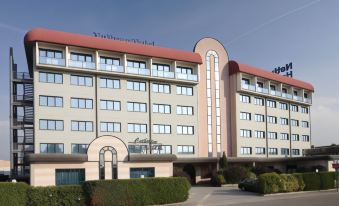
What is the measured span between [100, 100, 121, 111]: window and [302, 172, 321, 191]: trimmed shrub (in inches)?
977

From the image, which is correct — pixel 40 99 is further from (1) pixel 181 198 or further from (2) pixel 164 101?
(1) pixel 181 198

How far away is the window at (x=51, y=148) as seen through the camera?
4950 centimetres

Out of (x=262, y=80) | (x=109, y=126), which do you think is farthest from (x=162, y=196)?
(x=262, y=80)

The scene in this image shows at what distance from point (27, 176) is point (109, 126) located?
11615mm

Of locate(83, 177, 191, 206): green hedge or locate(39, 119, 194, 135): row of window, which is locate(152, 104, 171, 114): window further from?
locate(83, 177, 191, 206): green hedge

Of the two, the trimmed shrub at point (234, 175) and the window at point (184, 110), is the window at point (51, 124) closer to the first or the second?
the window at point (184, 110)

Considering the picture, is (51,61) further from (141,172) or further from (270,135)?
(270,135)

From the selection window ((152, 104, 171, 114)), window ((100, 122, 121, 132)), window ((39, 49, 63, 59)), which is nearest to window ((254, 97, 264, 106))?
window ((152, 104, 171, 114))

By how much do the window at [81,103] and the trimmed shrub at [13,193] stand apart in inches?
996

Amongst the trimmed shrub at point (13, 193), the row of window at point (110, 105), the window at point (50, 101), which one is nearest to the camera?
the trimmed shrub at point (13, 193)

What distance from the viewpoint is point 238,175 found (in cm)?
5512

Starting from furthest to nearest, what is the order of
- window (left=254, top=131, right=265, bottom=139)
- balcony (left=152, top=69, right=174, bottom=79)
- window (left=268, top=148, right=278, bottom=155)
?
window (left=268, top=148, right=278, bottom=155)
window (left=254, top=131, right=265, bottom=139)
balcony (left=152, top=69, right=174, bottom=79)

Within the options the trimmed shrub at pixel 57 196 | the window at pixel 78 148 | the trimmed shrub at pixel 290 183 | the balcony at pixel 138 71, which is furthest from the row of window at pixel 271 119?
the trimmed shrub at pixel 57 196

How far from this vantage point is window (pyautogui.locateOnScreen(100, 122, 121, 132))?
5406cm
